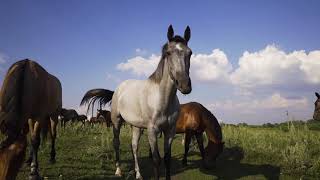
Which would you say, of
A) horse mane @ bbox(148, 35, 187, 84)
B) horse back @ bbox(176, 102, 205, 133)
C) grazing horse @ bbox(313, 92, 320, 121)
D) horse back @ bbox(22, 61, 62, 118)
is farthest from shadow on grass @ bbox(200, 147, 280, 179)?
grazing horse @ bbox(313, 92, 320, 121)

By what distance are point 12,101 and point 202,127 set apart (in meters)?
5.89

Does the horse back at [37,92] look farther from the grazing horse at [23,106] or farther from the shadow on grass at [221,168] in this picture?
the shadow on grass at [221,168]

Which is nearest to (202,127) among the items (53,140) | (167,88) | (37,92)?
(167,88)

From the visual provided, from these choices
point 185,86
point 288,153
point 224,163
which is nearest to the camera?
point 185,86

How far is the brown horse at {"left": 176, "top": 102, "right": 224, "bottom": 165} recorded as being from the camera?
9.05 meters

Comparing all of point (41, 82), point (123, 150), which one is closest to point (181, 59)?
point (41, 82)

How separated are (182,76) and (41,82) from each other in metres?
3.18

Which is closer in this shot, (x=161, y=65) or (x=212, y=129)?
(x=161, y=65)

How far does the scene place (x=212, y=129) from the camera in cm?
945

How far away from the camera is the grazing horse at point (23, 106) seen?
3614 mm

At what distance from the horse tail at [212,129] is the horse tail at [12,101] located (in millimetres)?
5062

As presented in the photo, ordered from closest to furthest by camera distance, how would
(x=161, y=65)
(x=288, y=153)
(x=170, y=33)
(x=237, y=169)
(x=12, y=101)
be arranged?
(x=12, y=101), (x=170, y=33), (x=161, y=65), (x=237, y=169), (x=288, y=153)

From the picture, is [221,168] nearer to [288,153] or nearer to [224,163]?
[224,163]

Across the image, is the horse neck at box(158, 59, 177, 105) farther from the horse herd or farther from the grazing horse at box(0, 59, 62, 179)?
the grazing horse at box(0, 59, 62, 179)
